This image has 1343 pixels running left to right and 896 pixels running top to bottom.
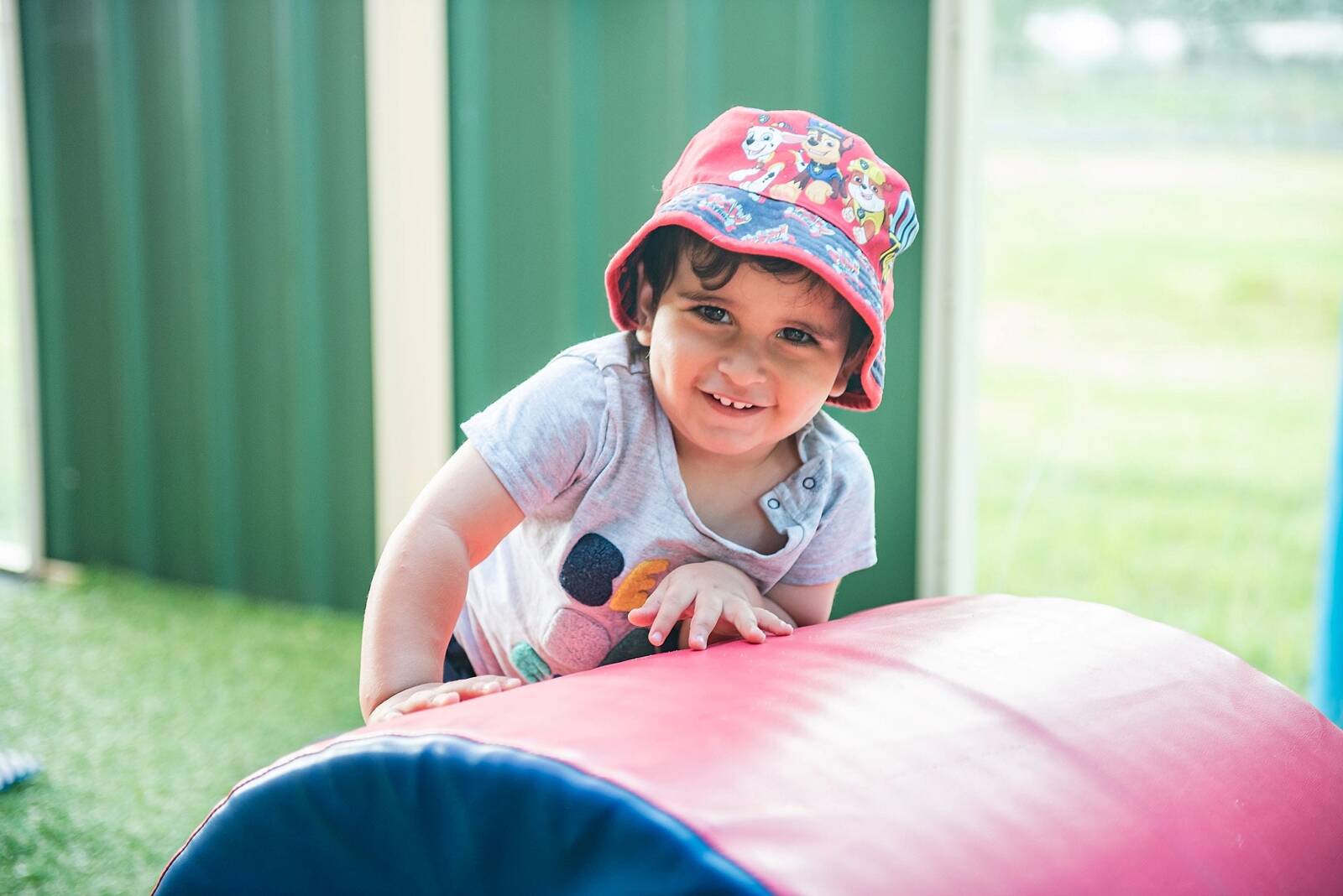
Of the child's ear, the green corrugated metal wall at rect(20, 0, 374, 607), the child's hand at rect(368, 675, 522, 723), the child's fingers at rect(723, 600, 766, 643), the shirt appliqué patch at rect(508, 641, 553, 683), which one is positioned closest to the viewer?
the child's hand at rect(368, 675, 522, 723)

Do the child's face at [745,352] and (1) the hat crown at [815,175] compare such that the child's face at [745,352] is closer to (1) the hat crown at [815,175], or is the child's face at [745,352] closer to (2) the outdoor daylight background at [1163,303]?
(1) the hat crown at [815,175]

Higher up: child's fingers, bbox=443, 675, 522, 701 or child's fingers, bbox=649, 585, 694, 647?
child's fingers, bbox=649, 585, 694, 647

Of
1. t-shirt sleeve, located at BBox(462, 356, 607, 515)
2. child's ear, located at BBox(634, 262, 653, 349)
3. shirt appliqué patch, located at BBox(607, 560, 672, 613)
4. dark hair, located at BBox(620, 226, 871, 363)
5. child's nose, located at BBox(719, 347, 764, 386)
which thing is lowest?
shirt appliqué patch, located at BBox(607, 560, 672, 613)

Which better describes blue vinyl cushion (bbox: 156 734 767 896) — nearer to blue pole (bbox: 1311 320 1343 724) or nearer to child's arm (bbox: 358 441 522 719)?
child's arm (bbox: 358 441 522 719)

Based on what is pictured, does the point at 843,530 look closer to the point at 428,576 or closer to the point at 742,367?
the point at 742,367

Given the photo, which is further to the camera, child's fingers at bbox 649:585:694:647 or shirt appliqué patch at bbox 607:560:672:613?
shirt appliqué patch at bbox 607:560:672:613

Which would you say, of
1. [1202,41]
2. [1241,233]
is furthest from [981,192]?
[1241,233]

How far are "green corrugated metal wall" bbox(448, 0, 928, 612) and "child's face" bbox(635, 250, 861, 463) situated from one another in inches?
41.6

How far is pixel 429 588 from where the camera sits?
132cm

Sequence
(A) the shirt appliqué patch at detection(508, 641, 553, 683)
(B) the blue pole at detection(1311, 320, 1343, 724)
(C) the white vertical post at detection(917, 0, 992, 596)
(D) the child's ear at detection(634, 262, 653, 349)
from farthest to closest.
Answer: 1. (C) the white vertical post at detection(917, 0, 992, 596)
2. (B) the blue pole at detection(1311, 320, 1343, 724)
3. (A) the shirt appliqué patch at detection(508, 641, 553, 683)
4. (D) the child's ear at detection(634, 262, 653, 349)

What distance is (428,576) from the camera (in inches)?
51.9

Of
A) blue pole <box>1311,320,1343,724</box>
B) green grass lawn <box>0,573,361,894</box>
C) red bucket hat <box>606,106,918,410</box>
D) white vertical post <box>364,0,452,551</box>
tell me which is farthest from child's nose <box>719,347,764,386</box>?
white vertical post <box>364,0,452,551</box>

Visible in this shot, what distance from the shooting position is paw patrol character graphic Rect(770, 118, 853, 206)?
135cm

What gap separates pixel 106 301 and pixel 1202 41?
371cm
